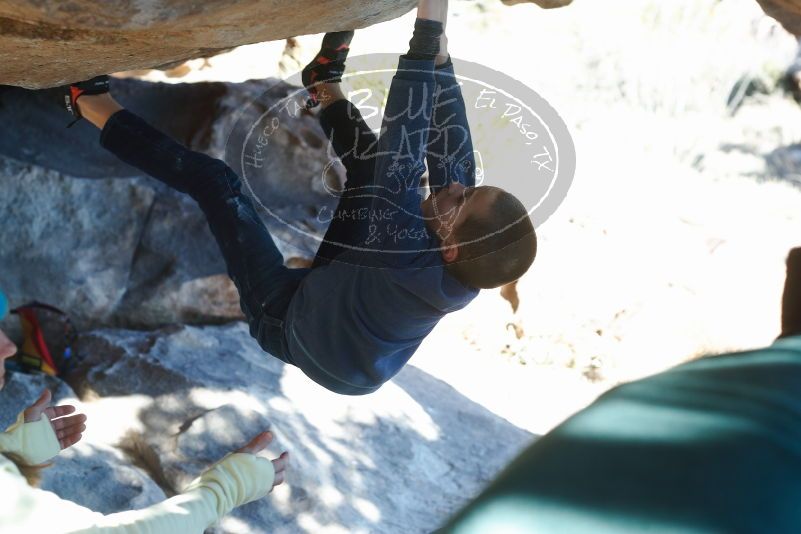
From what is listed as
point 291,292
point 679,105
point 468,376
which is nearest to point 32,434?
point 291,292

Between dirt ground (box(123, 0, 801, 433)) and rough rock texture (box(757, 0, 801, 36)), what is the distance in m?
0.70

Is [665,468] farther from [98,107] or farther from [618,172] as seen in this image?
[618,172]

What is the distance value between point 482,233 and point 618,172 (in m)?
3.74

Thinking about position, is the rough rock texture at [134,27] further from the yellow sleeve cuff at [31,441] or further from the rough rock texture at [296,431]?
the rough rock texture at [296,431]

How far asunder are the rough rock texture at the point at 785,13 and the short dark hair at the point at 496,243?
1144mm

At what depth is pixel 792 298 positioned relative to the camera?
1.02 meters

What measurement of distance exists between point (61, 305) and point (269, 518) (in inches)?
50.8

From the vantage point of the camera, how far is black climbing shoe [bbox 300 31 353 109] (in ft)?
8.11

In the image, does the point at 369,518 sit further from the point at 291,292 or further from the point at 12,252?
the point at 12,252

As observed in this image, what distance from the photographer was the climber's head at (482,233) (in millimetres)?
1932

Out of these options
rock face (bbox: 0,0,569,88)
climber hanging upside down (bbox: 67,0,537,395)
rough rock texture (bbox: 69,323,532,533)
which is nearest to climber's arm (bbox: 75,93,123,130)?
climber hanging upside down (bbox: 67,0,537,395)

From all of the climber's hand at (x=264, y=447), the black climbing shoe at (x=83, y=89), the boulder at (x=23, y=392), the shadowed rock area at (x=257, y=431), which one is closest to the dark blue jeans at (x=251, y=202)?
the black climbing shoe at (x=83, y=89)

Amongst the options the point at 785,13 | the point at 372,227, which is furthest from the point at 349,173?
the point at 785,13

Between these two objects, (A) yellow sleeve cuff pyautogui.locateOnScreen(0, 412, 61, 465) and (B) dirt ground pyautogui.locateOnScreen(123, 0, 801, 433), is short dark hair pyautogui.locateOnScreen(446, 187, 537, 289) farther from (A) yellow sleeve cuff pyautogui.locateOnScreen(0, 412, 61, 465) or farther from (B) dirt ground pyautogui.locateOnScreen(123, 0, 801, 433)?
(A) yellow sleeve cuff pyautogui.locateOnScreen(0, 412, 61, 465)
